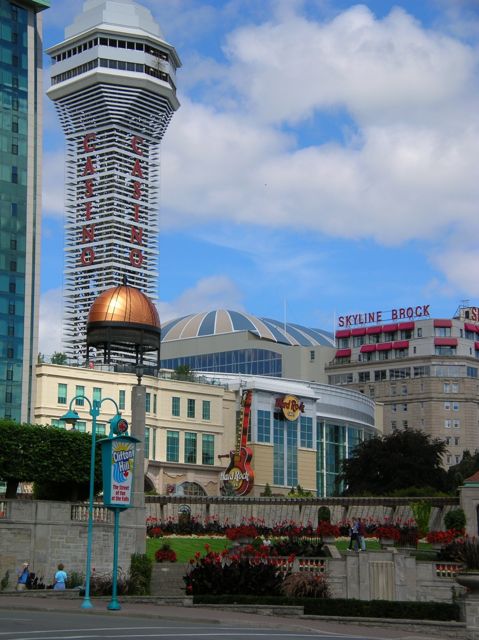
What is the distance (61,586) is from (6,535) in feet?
21.3

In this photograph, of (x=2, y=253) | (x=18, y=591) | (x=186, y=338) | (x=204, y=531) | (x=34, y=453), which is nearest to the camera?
(x=18, y=591)

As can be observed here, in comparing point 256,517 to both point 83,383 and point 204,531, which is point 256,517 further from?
point 83,383

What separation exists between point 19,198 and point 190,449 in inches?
1388

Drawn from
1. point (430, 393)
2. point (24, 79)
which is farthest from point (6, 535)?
point (430, 393)

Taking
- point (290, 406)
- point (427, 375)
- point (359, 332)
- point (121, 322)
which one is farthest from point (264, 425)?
point (359, 332)

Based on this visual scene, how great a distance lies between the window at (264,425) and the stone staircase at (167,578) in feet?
200

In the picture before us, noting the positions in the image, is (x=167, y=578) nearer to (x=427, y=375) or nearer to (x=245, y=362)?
(x=245, y=362)

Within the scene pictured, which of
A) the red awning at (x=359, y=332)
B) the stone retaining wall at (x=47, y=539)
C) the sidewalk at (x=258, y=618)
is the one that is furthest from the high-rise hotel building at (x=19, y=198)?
the sidewalk at (x=258, y=618)

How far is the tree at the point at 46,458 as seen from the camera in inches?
2286

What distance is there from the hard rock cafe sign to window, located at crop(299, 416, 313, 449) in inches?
101

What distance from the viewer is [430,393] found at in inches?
7067

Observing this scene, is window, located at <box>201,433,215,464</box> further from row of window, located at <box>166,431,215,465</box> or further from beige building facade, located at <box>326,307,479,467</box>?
beige building facade, located at <box>326,307,479,467</box>

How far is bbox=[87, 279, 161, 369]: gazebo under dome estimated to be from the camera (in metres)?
83.3

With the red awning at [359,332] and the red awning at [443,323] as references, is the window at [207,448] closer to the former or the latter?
the red awning at [443,323]
